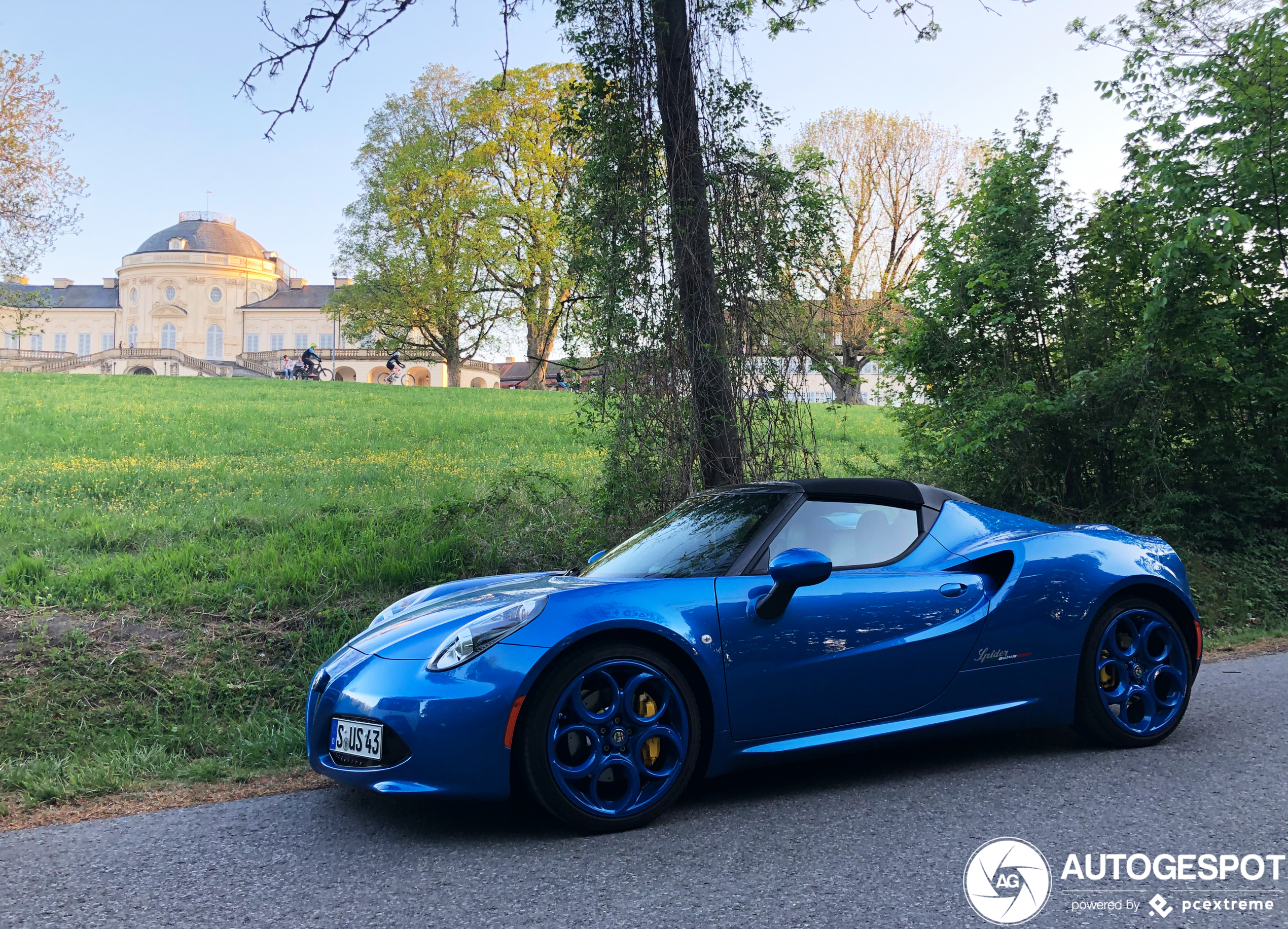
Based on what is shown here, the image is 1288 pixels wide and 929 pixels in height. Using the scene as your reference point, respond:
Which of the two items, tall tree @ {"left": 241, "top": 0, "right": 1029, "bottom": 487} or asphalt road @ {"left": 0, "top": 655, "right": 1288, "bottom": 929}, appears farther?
tall tree @ {"left": 241, "top": 0, "right": 1029, "bottom": 487}

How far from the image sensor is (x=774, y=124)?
819 cm

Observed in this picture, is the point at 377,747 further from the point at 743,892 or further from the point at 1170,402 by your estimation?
the point at 1170,402

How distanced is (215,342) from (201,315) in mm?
2647

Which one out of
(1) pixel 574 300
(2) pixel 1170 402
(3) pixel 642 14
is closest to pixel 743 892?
(1) pixel 574 300

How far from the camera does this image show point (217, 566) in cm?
736

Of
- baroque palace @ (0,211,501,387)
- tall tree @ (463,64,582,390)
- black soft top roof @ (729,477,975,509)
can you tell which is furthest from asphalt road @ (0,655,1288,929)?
baroque palace @ (0,211,501,387)

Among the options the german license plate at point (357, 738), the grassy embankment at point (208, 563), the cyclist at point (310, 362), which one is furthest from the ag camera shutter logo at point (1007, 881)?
the cyclist at point (310, 362)

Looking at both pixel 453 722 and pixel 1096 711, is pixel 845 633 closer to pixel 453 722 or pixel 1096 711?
pixel 1096 711

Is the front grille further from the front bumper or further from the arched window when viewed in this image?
the arched window

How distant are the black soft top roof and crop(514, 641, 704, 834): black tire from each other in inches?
48.6

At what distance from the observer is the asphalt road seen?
9.25 feet

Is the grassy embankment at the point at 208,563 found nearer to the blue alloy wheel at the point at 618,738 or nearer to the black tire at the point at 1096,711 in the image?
the blue alloy wheel at the point at 618,738

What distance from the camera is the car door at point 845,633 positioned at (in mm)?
3791

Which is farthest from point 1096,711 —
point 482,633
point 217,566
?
point 217,566
